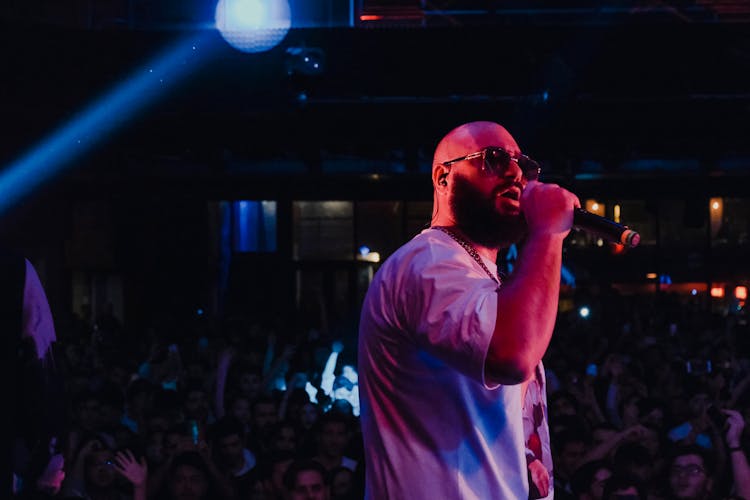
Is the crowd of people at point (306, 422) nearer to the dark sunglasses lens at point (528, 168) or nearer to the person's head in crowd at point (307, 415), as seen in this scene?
the person's head in crowd at point (307, 415)

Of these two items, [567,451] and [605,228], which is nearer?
[605,228]

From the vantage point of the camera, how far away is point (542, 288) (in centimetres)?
129

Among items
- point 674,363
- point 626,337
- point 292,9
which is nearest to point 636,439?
point 674,363

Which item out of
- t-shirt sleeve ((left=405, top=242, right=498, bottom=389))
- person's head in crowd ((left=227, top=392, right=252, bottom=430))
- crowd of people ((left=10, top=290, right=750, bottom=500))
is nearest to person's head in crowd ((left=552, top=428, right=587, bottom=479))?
crowd of people ((left=10, top=290, right=750, bottom=500))

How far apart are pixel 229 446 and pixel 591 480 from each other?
2.06m

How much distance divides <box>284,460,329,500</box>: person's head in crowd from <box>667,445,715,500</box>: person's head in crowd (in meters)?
1.77

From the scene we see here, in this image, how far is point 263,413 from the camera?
20.7 ft

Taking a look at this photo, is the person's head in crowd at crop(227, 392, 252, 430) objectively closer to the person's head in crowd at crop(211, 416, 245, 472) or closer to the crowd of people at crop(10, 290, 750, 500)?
the crowd of people at crop(10, 290, 750, 500)

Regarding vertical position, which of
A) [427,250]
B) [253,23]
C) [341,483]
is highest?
[253,23]

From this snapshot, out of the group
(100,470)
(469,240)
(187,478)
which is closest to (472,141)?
(469,240)

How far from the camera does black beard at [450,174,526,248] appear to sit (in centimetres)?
149

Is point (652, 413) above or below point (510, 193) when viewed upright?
below

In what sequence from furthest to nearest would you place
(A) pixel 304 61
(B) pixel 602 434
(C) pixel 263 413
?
1. (A) pixel 304 61
2. (C) pixel 263 413
3. (B) pixel 602 434

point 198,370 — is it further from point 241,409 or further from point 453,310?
point 453,310
